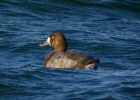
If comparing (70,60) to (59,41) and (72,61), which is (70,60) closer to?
(72,61)

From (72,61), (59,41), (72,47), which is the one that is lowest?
(72,47)

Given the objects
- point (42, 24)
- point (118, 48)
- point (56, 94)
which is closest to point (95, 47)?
point (118, 48)

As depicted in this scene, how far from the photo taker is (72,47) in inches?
691

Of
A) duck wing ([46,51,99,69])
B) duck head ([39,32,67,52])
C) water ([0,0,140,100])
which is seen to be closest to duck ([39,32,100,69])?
duck wing ([46,51,99,69])

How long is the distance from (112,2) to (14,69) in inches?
304

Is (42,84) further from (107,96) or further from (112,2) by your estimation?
(112,2)

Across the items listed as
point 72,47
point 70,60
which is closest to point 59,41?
point 70,60

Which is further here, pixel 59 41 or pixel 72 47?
pixel 72 47

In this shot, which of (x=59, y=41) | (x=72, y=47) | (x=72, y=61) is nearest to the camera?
(x=72, y=61)

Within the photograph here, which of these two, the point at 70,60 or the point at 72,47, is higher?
the point at 70,60

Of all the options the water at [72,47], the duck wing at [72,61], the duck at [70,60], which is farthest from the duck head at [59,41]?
the duck wing at [72,61]

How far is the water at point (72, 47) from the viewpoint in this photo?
1273 centimetres

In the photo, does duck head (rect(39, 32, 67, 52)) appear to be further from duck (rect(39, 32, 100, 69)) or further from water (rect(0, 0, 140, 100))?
water (rect(0, 0, 140, 100))

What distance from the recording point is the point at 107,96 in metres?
12.3
